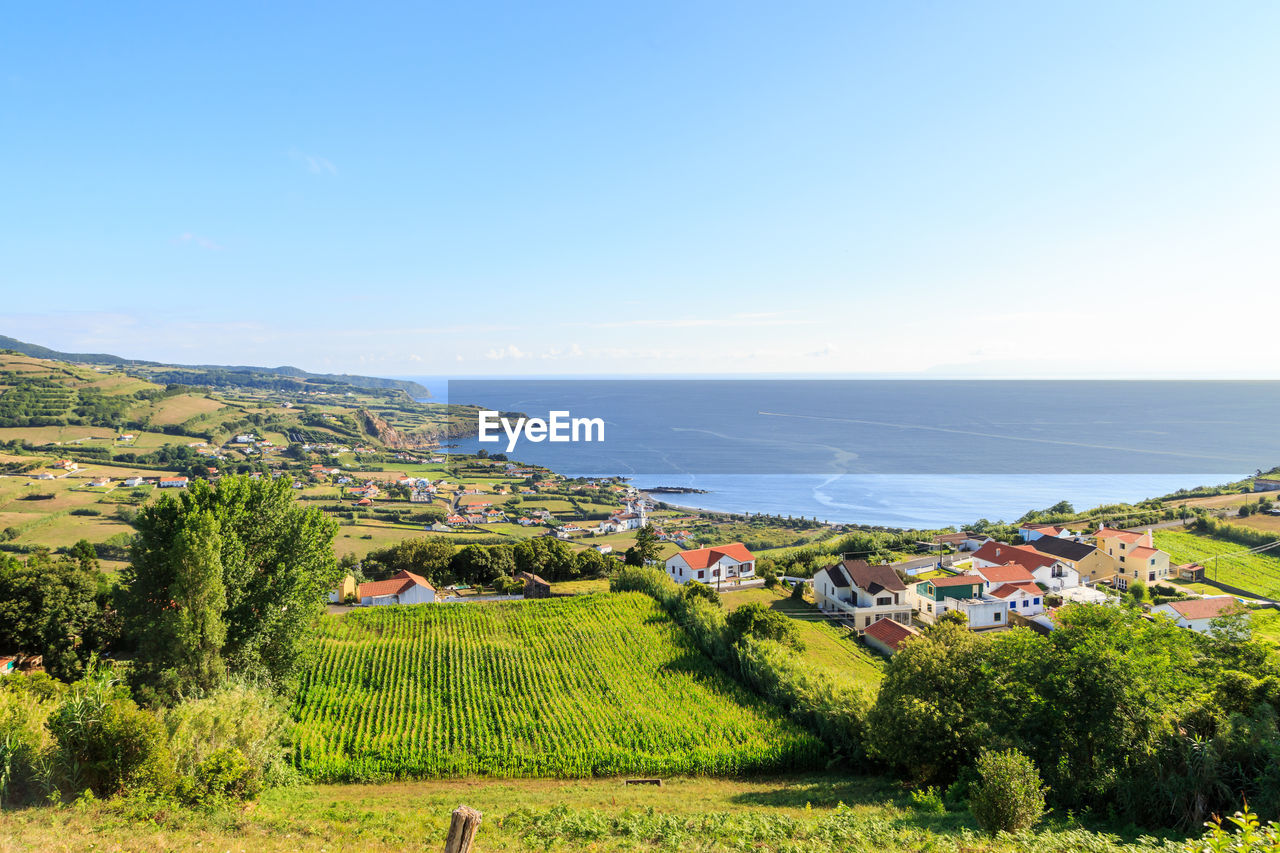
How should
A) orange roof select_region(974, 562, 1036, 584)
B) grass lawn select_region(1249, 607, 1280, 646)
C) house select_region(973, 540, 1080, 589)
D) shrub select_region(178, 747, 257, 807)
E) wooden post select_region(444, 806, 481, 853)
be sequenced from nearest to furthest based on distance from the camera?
1. wooden post select_region(444, 806, 481, 853)
2. shrub select_region(178, 747, 257, 807)
3. grass lawn select_region(1249, 607, 1280, 646)
4. orange roof select_region(974, 562, 1036, 584)
5. house select_region(973, 540, 1080, 589)

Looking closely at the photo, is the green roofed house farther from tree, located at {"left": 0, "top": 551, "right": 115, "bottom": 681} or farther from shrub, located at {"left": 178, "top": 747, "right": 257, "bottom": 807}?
tree, located at {"left": 0, "top": 551, "right": 115, "bottom": 681}

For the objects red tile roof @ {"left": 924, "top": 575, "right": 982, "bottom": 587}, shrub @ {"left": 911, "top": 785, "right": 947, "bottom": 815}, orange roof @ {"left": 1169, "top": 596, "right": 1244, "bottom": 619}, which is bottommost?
red tile roof @ {"left": 924, "top": 575, "right": 982, "bottom": 587}

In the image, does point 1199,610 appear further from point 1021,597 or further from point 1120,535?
point 1120,535

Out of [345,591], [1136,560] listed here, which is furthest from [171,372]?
[1136,560]

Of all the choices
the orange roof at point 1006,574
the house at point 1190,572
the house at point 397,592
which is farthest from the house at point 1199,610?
the house at point 397,592

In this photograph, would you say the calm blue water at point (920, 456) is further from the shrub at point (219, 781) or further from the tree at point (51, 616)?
the shrub at point (219, 781)

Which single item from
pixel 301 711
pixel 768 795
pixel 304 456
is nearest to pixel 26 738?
pixel 301 711

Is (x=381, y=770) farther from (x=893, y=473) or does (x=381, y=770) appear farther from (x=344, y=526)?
(x=893, y=473)

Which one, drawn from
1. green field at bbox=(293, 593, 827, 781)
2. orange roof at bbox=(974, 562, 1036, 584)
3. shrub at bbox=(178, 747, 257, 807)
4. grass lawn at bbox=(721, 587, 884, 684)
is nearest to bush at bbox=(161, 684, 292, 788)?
shrub at bbox=(178, 747, 257, 807)
